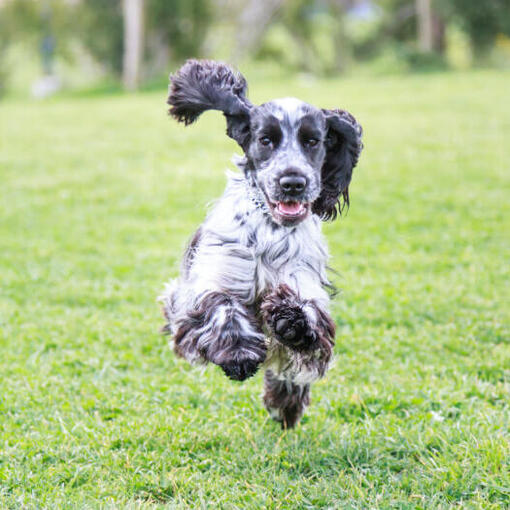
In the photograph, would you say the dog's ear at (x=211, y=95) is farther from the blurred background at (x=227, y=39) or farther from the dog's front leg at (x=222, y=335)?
the blurred background at (x=227, y=39)

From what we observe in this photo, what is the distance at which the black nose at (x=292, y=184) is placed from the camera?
3.59 meters

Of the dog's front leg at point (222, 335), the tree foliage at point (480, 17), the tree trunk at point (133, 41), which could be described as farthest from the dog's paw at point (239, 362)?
the tree foliage at point (480, 17)

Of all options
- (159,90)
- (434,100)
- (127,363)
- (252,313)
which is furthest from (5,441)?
(159,90)

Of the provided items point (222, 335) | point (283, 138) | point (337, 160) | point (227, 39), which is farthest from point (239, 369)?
point (227, 39)

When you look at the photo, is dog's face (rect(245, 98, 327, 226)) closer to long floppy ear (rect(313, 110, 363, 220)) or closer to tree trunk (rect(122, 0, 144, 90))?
long floppy ear (rect(313, 110, 363, 220))

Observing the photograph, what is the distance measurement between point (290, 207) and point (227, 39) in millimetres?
21160

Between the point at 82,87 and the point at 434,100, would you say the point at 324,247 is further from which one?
the point at 82,87

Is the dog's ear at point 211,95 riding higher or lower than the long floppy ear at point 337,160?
higher

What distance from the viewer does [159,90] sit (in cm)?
2175

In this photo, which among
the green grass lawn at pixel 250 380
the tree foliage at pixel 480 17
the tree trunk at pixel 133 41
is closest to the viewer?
the green grass lawn at pixel 250 380

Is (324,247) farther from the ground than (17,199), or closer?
farther from the ground

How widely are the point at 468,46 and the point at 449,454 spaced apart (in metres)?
21.8

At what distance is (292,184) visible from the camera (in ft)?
11.8

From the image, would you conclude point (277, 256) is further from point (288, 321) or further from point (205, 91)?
point (205, 91)
